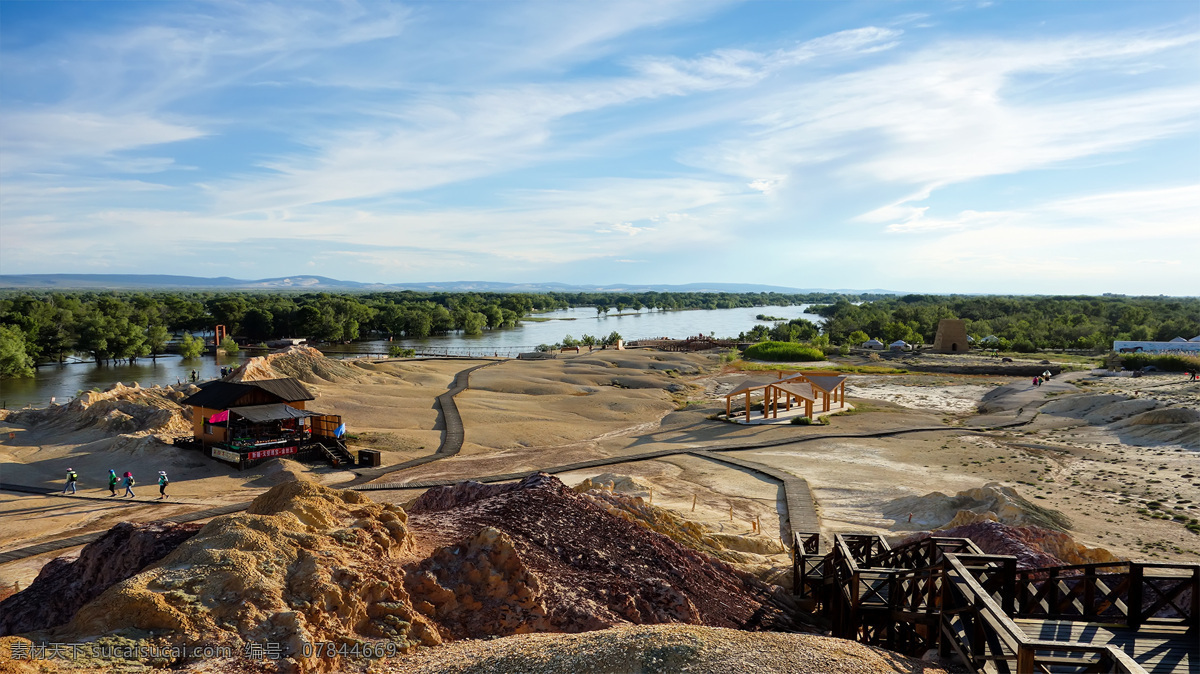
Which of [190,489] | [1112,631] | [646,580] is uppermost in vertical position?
[1112,631]

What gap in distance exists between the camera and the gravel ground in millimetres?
6852

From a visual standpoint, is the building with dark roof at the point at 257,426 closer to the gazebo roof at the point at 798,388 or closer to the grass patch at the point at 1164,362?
the gazebo roof at the point at 798,388

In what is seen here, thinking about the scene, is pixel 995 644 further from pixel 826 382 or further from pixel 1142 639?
pixel 826 382

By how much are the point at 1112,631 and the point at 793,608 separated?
5.58 metres

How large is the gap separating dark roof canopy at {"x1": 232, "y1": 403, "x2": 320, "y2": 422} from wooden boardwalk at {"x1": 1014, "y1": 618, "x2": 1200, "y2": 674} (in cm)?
2656

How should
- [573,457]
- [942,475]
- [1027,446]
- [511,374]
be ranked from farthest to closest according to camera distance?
[511,374] → [1027,446] → [573,457] → [942,475]

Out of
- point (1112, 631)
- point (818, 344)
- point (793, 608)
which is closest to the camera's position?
point (1112, 631)

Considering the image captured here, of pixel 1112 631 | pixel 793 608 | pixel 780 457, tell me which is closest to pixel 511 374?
pixel 780 457

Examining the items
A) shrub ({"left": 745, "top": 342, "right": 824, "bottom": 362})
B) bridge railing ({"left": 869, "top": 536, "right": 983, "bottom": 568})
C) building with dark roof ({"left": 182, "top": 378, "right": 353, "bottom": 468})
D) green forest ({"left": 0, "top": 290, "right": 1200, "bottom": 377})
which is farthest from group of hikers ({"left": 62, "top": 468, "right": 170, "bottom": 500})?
shrub ({"left": 745, "top": 342, "right": 824, "bottom": 362})

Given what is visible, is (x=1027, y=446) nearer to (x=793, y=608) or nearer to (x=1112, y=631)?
(x=793, y=608)

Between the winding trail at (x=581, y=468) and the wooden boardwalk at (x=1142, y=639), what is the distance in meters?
9.98

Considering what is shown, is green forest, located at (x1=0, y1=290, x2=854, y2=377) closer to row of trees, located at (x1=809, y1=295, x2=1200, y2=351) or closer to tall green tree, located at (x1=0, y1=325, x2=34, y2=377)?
tall green tree, located at (x1=0, y1=325, x2=34, y2=377)

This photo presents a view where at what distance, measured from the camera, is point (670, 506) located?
68.3ft

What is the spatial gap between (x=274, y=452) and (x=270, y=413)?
A: 5.40ft
